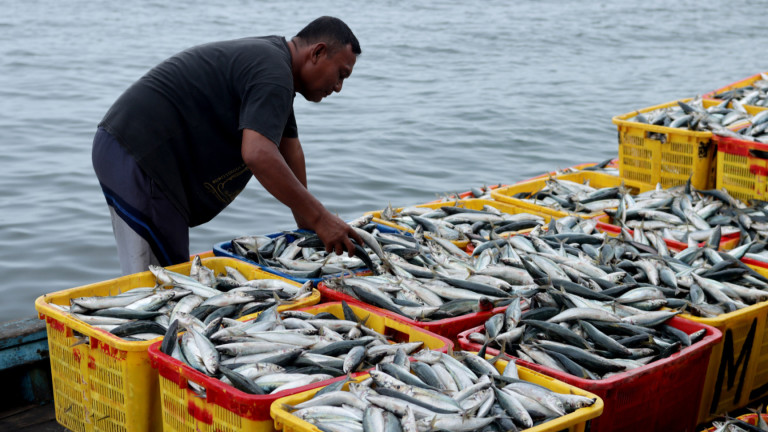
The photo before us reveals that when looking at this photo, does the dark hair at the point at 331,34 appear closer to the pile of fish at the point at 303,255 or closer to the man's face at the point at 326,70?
the man's face at the point at 326,70

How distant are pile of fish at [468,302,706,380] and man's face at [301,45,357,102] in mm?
1350

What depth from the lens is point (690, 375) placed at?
333 centimetres

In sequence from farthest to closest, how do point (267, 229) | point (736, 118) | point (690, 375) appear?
point (267, 229), point (736, 118), point (690, 375)

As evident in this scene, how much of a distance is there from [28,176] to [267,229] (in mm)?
3285

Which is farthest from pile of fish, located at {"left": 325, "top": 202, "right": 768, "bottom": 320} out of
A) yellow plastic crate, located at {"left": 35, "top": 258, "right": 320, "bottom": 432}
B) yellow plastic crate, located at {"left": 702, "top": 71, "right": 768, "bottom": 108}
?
yellow plastic crate, located at {"left": 702, "top": 71, "right": 768, "bottom": 108}

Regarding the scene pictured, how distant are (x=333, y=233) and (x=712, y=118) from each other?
3.71m

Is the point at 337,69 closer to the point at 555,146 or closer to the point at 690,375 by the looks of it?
the point at 690,375

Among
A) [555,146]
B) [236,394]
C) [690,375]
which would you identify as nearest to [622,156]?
[690,375]

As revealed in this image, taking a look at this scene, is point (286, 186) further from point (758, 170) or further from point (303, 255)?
point (758, 170)

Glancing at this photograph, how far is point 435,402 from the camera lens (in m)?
2.61

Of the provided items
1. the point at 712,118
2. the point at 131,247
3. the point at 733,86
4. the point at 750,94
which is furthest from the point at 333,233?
the point at 733,86

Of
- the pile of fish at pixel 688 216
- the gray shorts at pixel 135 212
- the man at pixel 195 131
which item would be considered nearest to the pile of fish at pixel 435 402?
the man at pixel 195 131

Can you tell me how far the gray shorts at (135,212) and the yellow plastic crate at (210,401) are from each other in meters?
1.02

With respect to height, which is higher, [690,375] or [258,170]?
[258,170]
